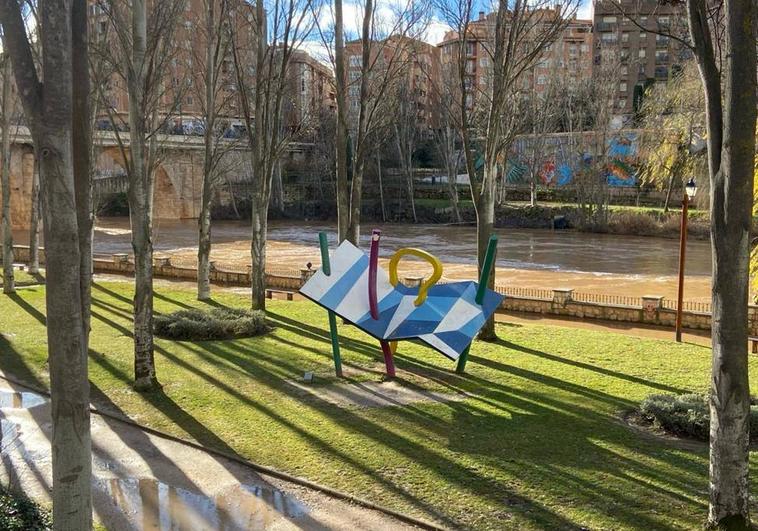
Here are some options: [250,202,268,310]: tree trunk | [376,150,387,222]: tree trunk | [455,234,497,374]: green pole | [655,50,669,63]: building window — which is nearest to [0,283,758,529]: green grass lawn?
[455,234,497,374]: green pole

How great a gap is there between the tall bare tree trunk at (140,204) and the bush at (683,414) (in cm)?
706

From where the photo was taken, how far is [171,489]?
7.04m

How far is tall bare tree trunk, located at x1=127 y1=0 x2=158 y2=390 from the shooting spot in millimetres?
9438

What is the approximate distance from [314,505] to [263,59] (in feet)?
39.4

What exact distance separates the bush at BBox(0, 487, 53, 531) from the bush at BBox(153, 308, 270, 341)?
849 cm

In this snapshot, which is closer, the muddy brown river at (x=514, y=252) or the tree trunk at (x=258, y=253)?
the tree trunk at (x=258, y=253)

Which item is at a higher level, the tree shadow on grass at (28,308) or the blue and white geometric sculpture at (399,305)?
the blue and white geometric sculpture at (399,305)

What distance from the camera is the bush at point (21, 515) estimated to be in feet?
17.7

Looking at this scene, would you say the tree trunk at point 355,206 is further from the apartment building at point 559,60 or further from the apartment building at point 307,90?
the apartment building at point 559,60

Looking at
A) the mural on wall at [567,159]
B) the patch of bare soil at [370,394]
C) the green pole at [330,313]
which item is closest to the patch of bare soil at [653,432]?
the patch of bare soil at [370,394]

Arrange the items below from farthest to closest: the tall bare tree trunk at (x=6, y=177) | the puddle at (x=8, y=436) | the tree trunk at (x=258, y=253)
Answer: the tall bare tree trunk at (x=6, y=177) < the tree trunk at (x=258, y=253) < the puddle at (x=8, y=436)

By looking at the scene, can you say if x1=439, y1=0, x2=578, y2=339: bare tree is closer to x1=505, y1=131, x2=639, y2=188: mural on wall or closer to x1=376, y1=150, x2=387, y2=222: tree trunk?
x1=505, y1=131, x2=639, y2=188: mural on wall

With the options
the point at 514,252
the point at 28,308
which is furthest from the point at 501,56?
the point at 514,252

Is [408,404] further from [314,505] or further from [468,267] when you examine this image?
[468,267]
